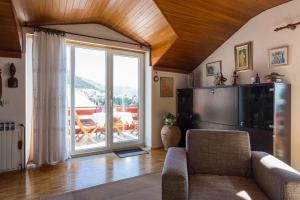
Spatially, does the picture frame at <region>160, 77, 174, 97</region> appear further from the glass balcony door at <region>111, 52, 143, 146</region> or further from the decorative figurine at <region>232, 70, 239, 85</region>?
the decorative figurine at <region>232, 70, 239, 85</region>

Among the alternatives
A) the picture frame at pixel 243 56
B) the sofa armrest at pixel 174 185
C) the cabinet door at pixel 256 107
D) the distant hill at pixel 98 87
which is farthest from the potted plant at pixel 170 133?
the sofa armrest at pixel 174 185

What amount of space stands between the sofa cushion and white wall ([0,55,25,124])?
2890 millimetres

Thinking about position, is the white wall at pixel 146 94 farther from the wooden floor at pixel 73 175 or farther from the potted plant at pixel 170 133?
the wooden floor at pixel 73 175

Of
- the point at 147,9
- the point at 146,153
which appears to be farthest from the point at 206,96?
the point at 147,9

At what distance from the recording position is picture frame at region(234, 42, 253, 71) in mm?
3754

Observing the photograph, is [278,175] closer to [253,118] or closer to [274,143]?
[274,143]

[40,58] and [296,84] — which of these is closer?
[296,84]

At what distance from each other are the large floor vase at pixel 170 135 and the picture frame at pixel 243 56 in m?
1.75

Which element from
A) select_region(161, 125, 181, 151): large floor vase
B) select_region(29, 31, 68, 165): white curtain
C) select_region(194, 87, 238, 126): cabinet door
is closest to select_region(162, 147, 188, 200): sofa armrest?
select_region(194, 87, 238, 126): cabinet door

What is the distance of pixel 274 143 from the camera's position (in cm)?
291

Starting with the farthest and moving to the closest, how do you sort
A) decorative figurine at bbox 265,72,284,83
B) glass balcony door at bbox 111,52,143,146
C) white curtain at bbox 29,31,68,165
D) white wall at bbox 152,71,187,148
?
white wall at bbox 152,71,187,148
glass balcony door at bbox 111,52,143,146
white curtain at bbox 29,31,68,165
decorative figurine at bbox 265,72,284,83

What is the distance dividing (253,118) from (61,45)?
3447 mm

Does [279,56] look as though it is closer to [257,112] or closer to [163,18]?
[257,112]

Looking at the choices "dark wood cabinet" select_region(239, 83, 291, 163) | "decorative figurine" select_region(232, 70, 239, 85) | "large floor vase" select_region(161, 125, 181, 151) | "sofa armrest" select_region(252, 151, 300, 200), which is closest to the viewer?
"sofa armrest" select_region(252, 151, 300, 200)
